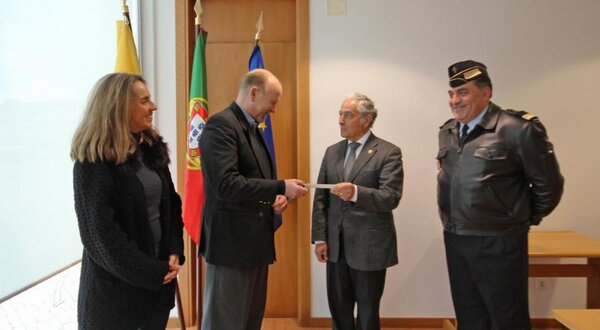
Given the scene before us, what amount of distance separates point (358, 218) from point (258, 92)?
0.85 m

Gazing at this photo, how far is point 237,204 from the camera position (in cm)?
165

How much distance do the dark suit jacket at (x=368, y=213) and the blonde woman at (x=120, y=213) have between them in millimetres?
933

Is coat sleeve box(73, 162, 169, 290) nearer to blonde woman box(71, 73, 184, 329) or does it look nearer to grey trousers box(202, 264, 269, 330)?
blonde woman box(71, 73, 184, 329)

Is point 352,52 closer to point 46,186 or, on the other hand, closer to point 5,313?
point 46,186

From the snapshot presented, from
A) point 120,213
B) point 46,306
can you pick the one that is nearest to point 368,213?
point 120,213

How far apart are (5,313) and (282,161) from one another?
185 centimetres

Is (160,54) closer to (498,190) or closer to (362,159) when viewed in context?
(362,159)

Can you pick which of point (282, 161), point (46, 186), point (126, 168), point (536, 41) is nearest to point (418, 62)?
point (536, 41)

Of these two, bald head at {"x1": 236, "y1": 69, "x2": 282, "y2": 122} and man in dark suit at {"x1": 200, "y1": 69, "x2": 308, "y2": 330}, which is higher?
bald head at {"x1": 236, "y1": 69, "x2": 282, "y2": 122}

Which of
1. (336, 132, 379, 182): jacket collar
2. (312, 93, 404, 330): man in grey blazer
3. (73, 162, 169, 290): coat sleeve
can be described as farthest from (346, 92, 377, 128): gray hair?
(73, 162, 169, 290): coat sleeve

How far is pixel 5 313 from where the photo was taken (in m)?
1.57

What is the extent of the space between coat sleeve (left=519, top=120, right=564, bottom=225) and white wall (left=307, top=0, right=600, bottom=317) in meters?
1.09

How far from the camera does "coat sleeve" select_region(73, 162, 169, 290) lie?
1251mm

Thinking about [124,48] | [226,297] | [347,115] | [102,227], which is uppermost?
[124,48]
